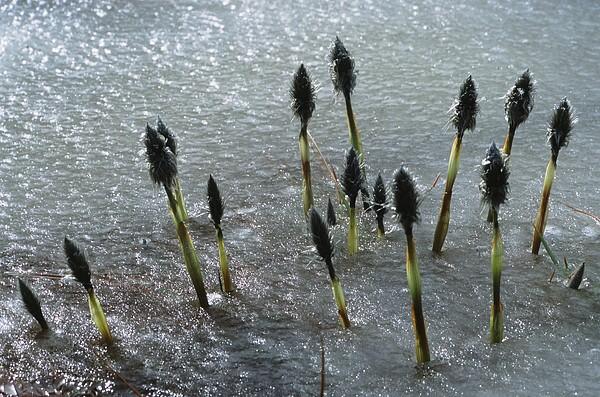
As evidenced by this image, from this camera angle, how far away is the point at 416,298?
1901mm

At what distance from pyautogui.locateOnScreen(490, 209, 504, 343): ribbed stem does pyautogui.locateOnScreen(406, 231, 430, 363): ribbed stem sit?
22 cm

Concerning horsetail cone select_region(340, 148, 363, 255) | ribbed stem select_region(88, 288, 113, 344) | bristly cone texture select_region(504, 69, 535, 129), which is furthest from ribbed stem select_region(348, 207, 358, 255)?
ribbed stem select_region(88, 288, 113, 344)

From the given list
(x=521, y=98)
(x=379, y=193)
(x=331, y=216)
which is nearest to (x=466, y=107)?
(x=521, y=98)

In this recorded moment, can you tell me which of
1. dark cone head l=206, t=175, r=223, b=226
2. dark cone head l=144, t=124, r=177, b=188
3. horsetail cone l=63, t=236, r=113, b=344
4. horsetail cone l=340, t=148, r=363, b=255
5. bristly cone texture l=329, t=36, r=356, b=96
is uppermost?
bristly cone texture l=329, t=36, r=356, b=96

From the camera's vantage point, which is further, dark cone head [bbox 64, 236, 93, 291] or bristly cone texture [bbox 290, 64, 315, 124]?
bristly cone texture [bbox 290, 64, 315, 124]

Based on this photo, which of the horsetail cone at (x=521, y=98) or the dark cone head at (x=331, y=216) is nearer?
the horsetail cone at (x=521, y=98)

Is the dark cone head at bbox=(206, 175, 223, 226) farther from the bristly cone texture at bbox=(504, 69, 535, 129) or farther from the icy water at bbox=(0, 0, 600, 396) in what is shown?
the bristly cone texture at bbox=(504, 69, 535, 129)

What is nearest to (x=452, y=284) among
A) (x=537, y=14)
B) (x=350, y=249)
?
(x=350, y=249)

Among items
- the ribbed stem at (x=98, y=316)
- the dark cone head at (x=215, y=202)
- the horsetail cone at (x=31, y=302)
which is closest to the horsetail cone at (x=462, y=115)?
the dark cone head at (x=215, y=202)

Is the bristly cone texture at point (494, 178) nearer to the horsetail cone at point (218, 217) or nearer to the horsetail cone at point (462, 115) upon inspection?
the horsetail cone at point (462, 115)

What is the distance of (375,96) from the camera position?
149 inches

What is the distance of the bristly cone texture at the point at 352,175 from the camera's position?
2109 millimetres

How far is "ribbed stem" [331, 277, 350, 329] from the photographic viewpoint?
80.5 inches

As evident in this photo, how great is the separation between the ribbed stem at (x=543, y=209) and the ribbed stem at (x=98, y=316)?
4.81ft
